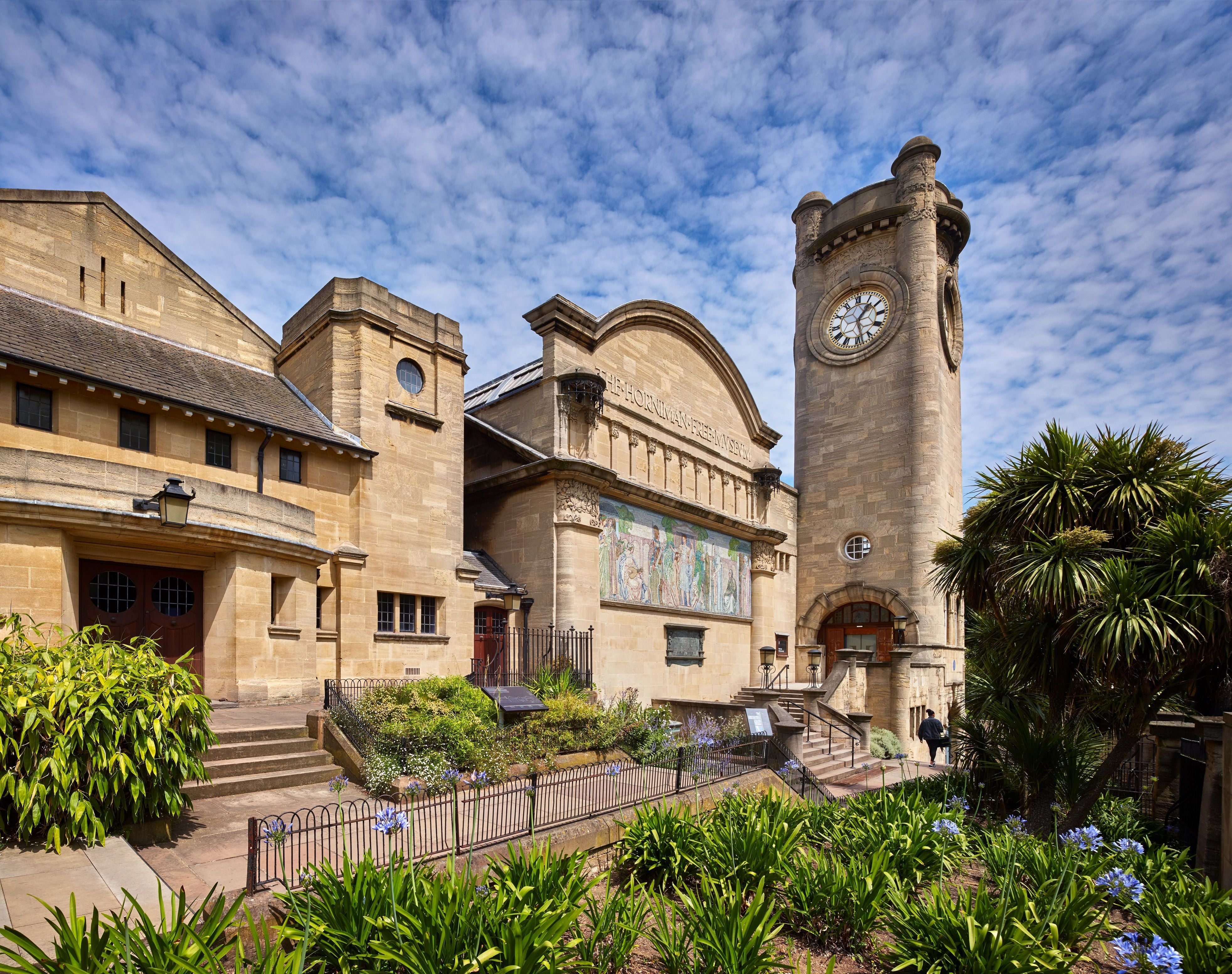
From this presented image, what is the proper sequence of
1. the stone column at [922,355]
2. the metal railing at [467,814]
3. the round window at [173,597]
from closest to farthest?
the metal railing at [467,814] < the round window at [173,597] < the stone column at [922,355]

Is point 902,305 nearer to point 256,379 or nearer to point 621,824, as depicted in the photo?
point 256,379

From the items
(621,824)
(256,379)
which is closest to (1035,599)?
(621,824)

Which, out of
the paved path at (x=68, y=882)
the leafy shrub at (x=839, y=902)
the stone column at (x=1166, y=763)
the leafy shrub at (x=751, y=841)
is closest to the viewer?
the paved path at (x=68, y=882)

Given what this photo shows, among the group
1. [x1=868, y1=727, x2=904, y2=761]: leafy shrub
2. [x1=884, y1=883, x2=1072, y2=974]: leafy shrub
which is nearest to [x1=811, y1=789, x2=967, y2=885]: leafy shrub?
[x1=884, y1=883, x2=1072, y2=974]: leafy shrub

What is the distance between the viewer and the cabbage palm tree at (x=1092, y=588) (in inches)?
351

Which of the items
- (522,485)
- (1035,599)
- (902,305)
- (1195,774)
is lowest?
(1195,774)

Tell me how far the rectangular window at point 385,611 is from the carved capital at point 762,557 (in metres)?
14.9

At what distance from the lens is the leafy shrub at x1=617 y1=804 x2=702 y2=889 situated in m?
7.43

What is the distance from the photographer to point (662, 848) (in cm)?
764

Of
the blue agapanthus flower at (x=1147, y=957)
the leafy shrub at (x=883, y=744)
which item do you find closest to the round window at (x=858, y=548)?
the leafy shrub at (x=883, y=744)

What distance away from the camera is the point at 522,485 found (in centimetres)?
2011

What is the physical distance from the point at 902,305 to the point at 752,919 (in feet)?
89.8

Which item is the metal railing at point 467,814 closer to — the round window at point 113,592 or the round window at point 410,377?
the round window at point 113,592

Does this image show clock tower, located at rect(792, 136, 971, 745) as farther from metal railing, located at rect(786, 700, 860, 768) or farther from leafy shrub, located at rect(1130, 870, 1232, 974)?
leafy shrub, located at rect(1130, 870, 1232, 974)
